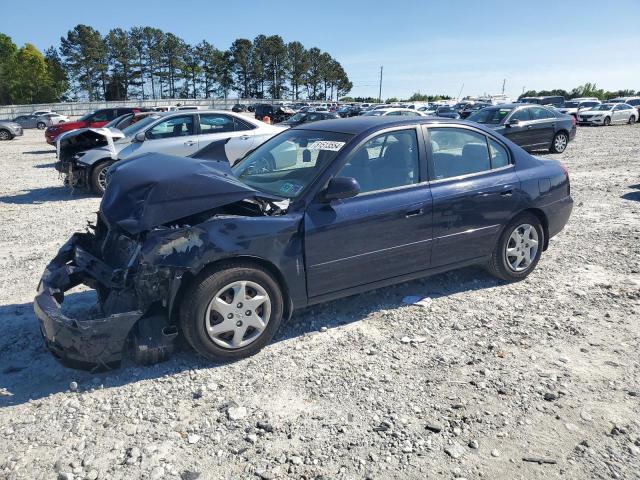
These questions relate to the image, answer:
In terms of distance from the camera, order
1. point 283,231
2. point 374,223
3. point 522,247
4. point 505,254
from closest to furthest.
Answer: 1. point 283,231
2. point 374,223
3. point 505,254
4. point 522,247

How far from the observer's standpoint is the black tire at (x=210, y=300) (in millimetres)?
3410

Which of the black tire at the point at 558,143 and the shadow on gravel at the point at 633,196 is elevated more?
the black tire at the point at 558,143

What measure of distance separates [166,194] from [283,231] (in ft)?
2.86

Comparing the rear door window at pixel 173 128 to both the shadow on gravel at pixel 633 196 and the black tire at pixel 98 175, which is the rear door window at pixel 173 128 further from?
the shadow on gravel at pixel 633 196

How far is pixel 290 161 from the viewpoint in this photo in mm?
4535

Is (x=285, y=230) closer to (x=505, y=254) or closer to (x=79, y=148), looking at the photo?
(x=505, y=254)

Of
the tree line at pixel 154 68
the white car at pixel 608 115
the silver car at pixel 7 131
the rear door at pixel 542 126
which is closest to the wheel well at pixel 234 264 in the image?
the rear door at pixel 542 126

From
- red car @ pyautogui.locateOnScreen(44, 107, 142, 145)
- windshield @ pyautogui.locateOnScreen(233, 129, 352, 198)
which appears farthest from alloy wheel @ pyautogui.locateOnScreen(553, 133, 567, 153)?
red car @ pyautogui.locateOnScreen(44, 107, 142, 145)

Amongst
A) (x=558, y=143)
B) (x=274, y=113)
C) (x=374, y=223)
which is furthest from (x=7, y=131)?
(x=374, y=223)

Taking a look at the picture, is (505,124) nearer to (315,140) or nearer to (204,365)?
(315,140)

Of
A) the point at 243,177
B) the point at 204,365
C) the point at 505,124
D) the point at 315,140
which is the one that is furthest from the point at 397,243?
the point at 505,124

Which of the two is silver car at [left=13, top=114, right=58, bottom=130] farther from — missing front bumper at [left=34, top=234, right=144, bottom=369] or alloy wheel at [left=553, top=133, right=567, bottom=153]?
missing front bumper at [left=34, top=234, right=144, bottom=369]

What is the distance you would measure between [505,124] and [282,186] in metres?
12.6

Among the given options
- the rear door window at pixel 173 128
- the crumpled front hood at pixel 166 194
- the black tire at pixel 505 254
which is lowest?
the black tire at pixel 505 254
